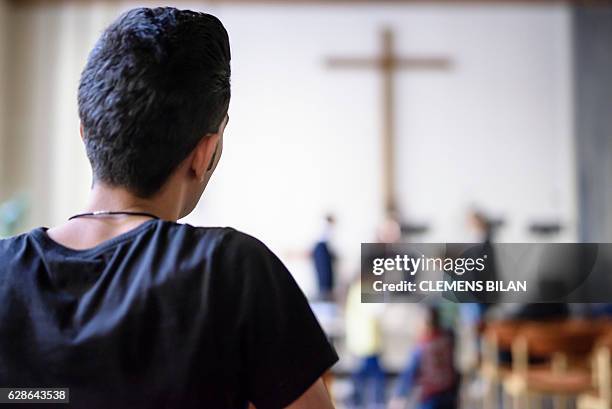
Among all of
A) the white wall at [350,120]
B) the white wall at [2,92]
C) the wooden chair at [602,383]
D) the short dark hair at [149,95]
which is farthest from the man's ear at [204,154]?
the white wall at [2,92]

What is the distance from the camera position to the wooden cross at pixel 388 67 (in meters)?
9.12

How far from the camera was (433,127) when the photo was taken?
30.5 feet

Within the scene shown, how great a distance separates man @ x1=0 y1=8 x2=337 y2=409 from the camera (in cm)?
71

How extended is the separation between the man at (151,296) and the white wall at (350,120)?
26.6 ft

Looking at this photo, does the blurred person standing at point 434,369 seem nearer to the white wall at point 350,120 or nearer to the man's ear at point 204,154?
the man's ear at point 204,154

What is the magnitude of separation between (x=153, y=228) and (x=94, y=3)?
9.13 meters

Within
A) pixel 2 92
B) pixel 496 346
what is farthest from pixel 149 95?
pixel 2 92

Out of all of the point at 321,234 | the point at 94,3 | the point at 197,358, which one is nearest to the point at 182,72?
the point at 197,358

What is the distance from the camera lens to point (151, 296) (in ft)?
2.37

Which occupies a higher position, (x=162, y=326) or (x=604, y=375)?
(x=162, y=326)

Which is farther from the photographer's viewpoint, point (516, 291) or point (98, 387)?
point (516, 291)

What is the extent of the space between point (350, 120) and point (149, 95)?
27.9 feet

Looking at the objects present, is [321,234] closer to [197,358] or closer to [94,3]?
[94,3]

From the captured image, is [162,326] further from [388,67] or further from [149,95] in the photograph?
[388,67]
